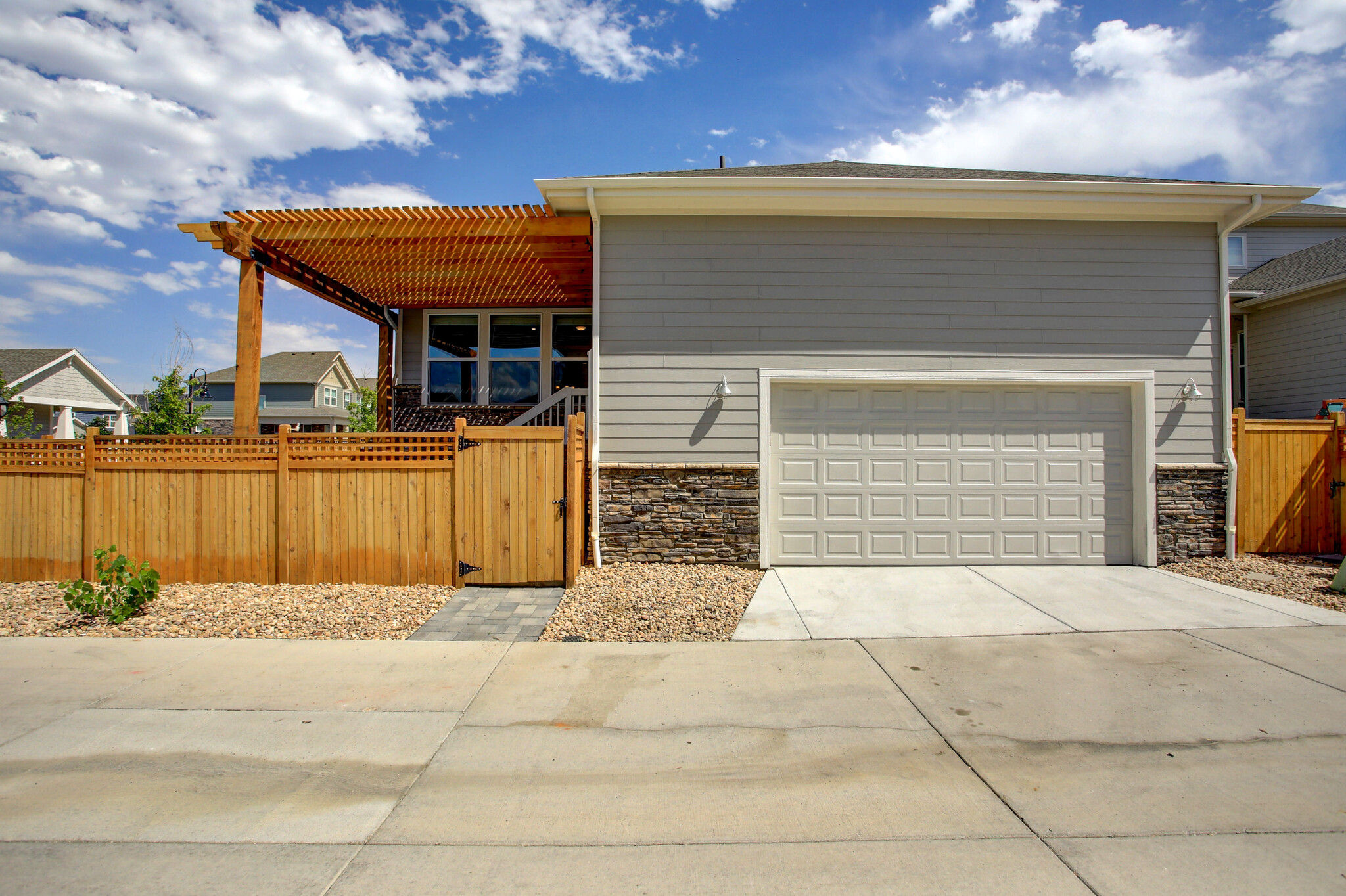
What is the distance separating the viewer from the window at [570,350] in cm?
1084

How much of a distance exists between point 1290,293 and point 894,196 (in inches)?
365

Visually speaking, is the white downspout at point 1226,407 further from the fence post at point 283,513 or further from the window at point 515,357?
the fence post at point 283,513

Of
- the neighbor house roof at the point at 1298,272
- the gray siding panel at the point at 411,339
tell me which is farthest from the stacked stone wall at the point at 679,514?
the neighbor house roof at the point at 1298,272

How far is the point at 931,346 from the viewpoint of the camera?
7117mm

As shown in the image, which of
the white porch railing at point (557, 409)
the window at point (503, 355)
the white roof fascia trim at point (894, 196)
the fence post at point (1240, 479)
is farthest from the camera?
the window at point (503, 355)

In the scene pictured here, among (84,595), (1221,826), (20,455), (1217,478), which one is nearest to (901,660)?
(1221,826)

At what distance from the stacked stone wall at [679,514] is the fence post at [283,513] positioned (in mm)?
3128

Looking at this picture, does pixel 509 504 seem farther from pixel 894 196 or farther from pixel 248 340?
pixel 894 196

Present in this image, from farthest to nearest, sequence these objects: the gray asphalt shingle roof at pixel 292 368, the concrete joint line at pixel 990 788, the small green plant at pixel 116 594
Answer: the gray asphalt shingle roof at pixel 292 368
the small green plant at pixel 116 594
the concrete joint line at pixel 990 788

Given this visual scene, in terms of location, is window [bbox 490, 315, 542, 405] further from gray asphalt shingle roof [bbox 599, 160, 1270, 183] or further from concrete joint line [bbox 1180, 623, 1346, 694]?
concrete joint line [bbox 1180, 623, 1346, 694]

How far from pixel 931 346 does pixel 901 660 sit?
3963mm

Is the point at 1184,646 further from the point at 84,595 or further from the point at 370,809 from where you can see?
the point at 84,595

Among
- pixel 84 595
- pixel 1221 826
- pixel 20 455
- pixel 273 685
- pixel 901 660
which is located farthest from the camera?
pixel 20 455

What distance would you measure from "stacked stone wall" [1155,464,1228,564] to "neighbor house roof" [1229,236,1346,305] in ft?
20.5
